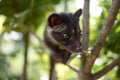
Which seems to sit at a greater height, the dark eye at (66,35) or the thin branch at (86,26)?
the thin branch at (86,26)

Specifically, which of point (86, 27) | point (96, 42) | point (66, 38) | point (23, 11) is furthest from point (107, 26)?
point (23, 11)

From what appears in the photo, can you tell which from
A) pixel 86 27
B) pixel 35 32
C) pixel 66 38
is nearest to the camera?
pixel 86 27

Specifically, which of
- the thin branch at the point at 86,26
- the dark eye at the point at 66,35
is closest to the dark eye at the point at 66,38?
the dark eye at the point at 66,35

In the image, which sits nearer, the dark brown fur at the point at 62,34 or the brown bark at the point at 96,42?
the brown bark at the point at 96,42

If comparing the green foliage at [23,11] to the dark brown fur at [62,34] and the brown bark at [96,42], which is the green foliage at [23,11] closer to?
the dark brown fur at [62,34]

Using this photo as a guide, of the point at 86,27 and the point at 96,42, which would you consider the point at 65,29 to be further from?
the point at 96,42

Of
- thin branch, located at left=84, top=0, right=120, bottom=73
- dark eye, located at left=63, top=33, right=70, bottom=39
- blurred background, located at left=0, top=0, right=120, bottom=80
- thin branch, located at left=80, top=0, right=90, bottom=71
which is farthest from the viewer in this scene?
dark eye, located at left=63, top=33, right=70, bottom=39

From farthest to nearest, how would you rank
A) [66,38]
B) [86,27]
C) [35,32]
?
1. [35,32]
2. [66,38]
3. [86,27]

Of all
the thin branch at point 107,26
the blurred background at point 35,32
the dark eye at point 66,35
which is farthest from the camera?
the dark eye at point 66,35

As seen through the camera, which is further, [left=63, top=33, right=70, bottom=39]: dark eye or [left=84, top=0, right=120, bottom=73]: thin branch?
[left=63, top=33, right=70, bottom=39]: dark eye

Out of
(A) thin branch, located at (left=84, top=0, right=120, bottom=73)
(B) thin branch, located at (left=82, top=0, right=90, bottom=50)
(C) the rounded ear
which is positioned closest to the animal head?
(C) the rounded ear

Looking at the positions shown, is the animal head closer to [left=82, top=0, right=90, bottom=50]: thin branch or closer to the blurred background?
the blurred background

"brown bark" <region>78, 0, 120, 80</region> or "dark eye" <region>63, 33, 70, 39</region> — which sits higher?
"brown bark" <region>78, 0, 120, 80</region>

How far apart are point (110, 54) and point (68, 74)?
496 mm
